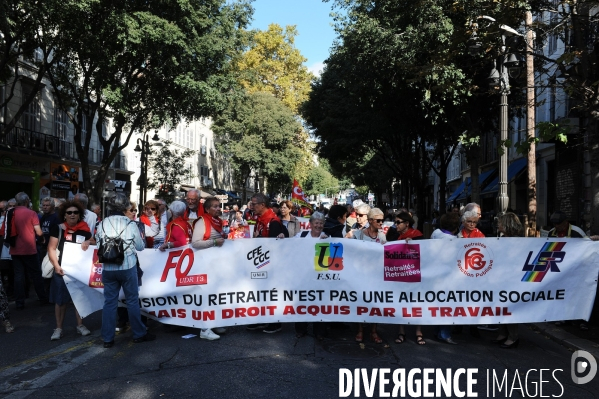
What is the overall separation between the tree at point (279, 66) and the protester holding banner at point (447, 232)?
41877 mm

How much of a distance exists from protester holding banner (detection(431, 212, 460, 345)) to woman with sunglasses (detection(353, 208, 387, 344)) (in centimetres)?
70

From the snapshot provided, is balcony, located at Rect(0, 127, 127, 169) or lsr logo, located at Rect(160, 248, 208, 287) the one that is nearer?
lsr logo, located at Rect(160, 248, 208, 287)

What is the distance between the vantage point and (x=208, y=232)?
24.5 feet

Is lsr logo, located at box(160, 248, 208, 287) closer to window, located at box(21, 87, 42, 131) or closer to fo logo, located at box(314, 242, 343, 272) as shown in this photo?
fo logo, located at box(314, 242, 343, 272)

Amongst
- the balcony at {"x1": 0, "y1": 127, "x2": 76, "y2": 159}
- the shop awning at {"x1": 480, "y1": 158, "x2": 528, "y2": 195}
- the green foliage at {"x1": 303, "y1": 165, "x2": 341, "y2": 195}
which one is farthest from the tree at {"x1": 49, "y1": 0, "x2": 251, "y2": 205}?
the green foliage at {"x1": 303, "y1": 165, "x2": 341, "y2": 195}

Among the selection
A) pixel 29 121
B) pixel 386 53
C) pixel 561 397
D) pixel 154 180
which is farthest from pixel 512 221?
pixel 154 180

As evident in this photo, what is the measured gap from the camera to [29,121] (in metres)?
27.2

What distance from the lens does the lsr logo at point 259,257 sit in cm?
749

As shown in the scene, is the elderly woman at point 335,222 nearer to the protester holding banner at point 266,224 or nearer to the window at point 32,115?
the protester holding banner at point 266,224

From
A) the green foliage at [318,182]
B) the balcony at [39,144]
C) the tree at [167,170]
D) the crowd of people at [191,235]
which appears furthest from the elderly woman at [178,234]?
the green foliage at [318,182]

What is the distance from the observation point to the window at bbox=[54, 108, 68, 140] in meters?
29.4

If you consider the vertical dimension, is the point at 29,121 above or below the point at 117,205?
above

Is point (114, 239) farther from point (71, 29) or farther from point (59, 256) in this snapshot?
point (71, 29)

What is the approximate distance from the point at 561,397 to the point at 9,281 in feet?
32.0
